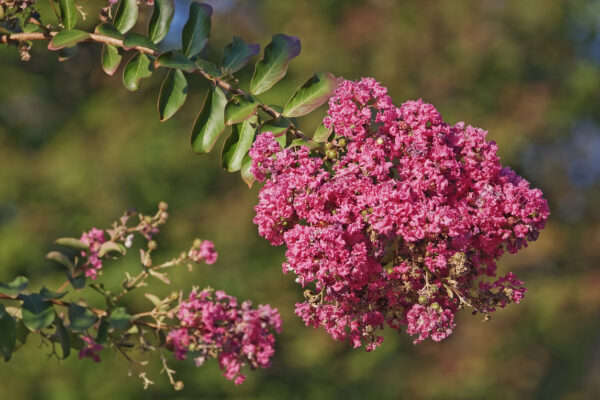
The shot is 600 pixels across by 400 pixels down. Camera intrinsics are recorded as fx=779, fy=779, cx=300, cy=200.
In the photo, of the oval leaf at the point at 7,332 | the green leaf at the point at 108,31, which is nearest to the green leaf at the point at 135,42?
the green leaf at the point at 108,31

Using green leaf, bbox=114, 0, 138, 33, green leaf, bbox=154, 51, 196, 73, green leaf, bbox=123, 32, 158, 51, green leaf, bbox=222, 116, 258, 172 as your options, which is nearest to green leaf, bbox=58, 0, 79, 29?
green leaf, bbox=114, 0, 138, 33

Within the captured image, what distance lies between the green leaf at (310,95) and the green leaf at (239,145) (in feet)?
0.34

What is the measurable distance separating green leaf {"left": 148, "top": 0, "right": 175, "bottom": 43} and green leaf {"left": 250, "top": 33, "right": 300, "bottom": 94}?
29cm

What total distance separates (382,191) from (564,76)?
11326mm

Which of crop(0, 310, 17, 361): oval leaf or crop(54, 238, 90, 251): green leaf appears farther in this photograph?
crop(54, 238, 90, 251): green leaf

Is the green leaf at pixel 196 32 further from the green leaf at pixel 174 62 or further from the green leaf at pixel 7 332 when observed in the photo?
the green leaf at pixel 7 332

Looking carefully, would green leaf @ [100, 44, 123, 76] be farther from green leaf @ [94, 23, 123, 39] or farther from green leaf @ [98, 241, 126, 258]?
green leaf @ [98, 241, 126, 258]

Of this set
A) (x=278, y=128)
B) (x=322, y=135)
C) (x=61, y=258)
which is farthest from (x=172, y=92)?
(x=61, y=258)

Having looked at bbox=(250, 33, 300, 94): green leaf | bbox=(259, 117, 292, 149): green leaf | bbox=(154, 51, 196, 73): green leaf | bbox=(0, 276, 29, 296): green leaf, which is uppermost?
bbox=(250, 33, 300, 94): green leaf

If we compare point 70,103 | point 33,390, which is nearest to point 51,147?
point 70,103

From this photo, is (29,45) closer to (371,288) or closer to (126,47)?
(126,47)

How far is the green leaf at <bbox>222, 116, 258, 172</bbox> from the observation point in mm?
2107

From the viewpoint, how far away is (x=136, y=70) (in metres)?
2.18

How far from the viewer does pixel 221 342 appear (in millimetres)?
2238
